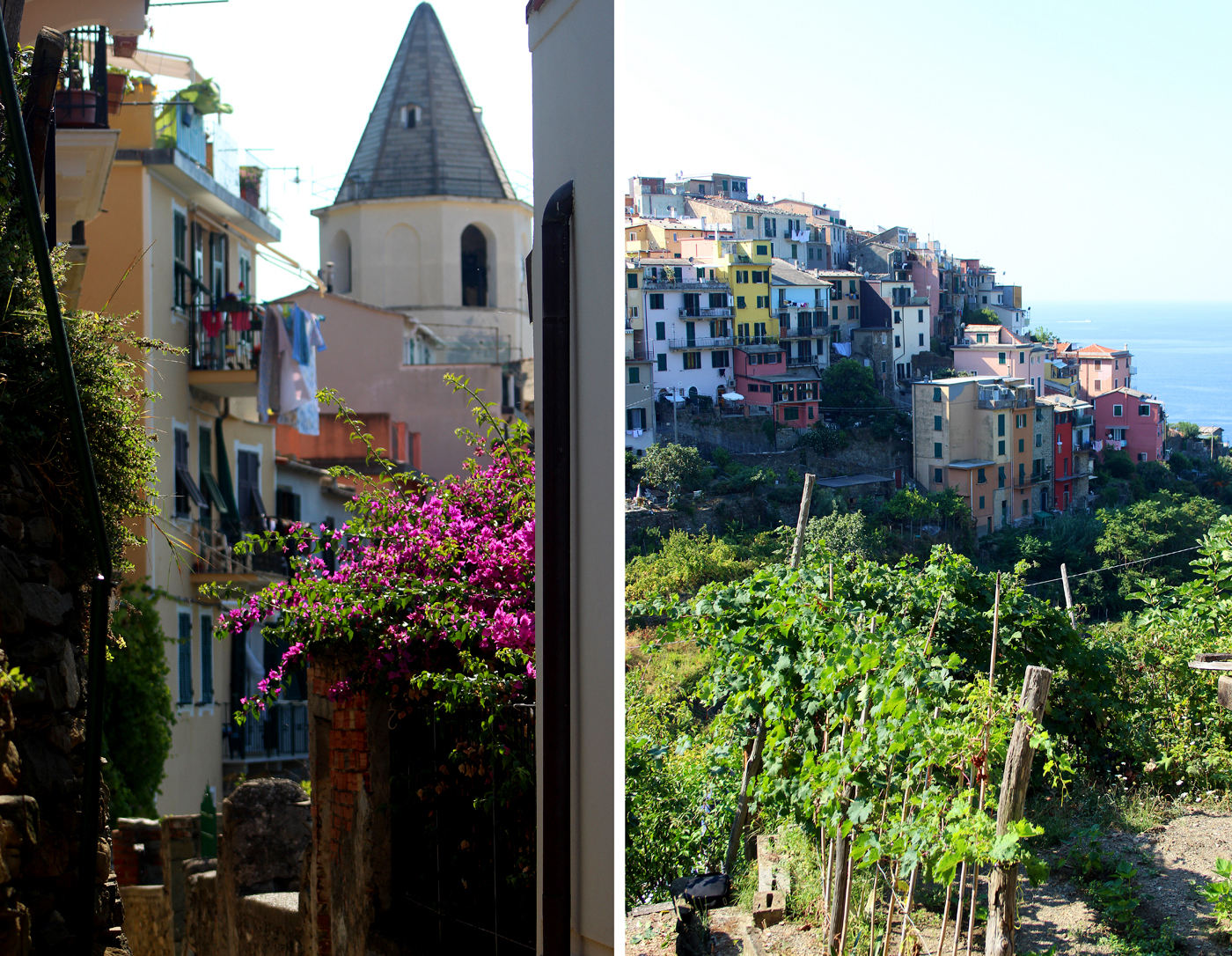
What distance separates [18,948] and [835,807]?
2.61m

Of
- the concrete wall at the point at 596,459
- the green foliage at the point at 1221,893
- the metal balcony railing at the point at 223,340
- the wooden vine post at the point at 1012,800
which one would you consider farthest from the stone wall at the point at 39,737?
the metal balcony railing at the point at 223,340

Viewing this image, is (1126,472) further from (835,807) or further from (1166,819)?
(835,807)

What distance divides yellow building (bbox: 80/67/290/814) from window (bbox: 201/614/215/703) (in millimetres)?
20

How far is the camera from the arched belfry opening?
32500 millimetres

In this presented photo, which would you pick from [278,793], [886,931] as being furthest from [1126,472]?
[278,793]

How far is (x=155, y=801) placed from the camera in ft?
35.5

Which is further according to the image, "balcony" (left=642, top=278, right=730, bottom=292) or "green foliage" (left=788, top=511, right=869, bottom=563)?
"balcony" (left=642, top=278, right=730, bottom=292)

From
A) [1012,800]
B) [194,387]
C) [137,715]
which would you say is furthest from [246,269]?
[1012,800]

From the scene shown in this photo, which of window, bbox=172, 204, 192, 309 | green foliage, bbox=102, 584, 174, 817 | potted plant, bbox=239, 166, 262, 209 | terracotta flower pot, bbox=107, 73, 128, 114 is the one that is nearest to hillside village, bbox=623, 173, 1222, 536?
terracotta flower pot, bbox=107, 73, 128, 114

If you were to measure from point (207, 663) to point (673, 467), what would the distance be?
396 inches

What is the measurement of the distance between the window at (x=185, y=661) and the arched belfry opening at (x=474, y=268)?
21.1m

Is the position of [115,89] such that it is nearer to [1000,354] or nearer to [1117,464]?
[1000,354]

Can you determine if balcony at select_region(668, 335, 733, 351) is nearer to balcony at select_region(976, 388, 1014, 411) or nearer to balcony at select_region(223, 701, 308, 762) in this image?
balcony at select_region(976, 388, 1014, 411)

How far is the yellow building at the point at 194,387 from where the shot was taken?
11.1 metres
